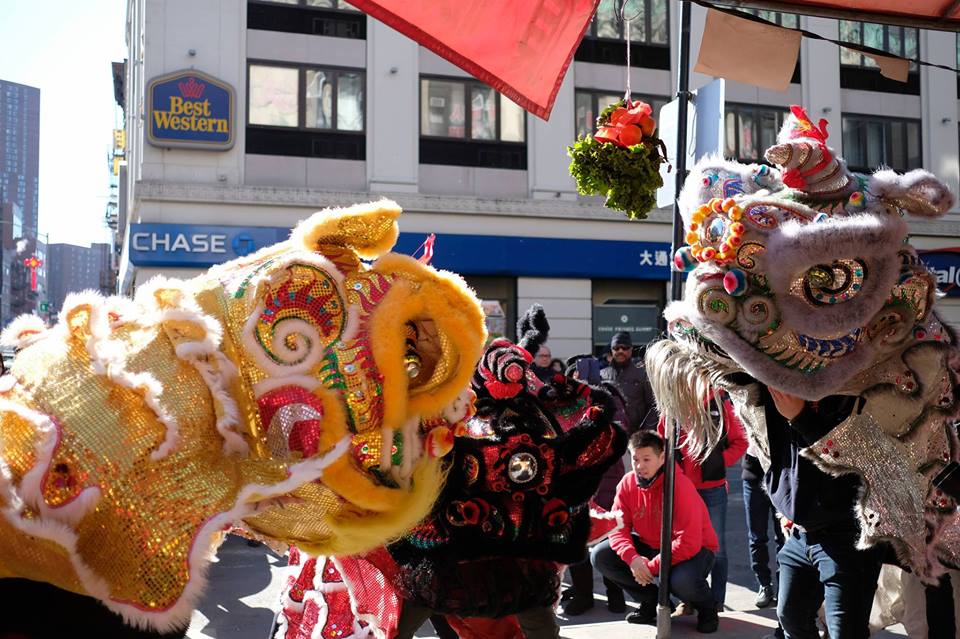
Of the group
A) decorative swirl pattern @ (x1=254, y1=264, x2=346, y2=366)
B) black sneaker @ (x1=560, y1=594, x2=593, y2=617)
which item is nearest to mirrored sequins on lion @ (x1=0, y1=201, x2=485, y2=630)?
decorative swirl pattern @ (x1=254, y1=264, x2=346, y2=366)

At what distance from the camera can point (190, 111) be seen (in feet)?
43.7

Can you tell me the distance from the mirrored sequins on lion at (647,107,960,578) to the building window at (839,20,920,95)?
1533cm

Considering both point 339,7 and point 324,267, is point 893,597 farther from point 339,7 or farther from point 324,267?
point 339,7

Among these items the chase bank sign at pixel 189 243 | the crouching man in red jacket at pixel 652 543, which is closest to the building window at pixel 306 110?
the chase bank sign at pixel 189 243

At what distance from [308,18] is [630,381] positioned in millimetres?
9305

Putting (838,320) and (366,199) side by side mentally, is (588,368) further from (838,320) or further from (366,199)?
(366,199)

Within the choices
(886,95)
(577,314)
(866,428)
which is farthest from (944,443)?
(886,95)

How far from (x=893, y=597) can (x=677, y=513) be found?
1676 millimetres

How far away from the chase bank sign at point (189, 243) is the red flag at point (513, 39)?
440 inches

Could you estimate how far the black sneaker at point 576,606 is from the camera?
574cm

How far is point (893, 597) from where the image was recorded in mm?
3621

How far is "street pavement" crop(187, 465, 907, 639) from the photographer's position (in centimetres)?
480

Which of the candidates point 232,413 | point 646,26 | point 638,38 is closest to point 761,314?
point 232,413

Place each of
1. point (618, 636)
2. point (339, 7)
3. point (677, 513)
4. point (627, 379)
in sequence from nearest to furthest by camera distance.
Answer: point (618, 636)
point (677, 513)
point (627, 379)
point (339, 7)
